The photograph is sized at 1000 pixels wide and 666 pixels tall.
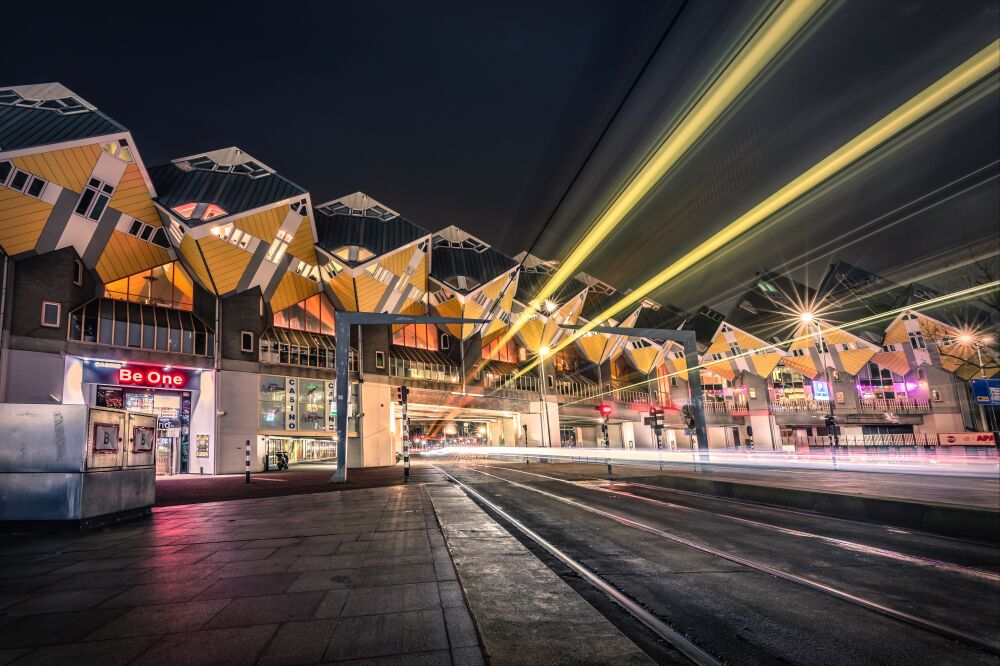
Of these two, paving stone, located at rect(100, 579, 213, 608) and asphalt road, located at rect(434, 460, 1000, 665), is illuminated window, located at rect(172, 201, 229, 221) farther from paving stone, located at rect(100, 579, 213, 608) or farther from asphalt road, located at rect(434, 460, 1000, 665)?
paving stone, located at rect(100, 579, 213, 608)

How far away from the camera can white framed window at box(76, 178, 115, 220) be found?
28.8m

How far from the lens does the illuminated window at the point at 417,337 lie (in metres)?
50.8

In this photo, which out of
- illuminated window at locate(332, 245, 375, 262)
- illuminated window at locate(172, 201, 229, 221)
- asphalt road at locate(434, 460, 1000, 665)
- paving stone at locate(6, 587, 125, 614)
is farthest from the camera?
illuminated window at locate(332, 245, 375, 262)

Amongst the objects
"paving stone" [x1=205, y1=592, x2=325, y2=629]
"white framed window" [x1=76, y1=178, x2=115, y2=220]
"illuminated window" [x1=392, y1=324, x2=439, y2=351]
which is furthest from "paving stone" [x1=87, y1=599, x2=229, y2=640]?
"illuminated window" [x1=392, y1=324, x2=439, y2=351]

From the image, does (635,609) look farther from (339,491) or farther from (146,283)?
(146,283)

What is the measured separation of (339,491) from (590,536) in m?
12.6

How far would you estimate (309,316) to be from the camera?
4338 cm

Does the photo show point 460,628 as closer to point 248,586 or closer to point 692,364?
point 248,586

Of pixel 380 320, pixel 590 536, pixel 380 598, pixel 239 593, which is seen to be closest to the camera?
pixel 380 598

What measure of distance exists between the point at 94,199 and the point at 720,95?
3300 cm

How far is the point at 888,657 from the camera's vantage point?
361cm

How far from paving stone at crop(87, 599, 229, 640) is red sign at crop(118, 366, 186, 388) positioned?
32.5 metres

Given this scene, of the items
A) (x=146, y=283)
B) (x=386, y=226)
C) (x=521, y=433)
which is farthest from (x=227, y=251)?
(x=521, y=433)

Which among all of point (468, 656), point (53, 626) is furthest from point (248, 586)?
point (468, 656)
